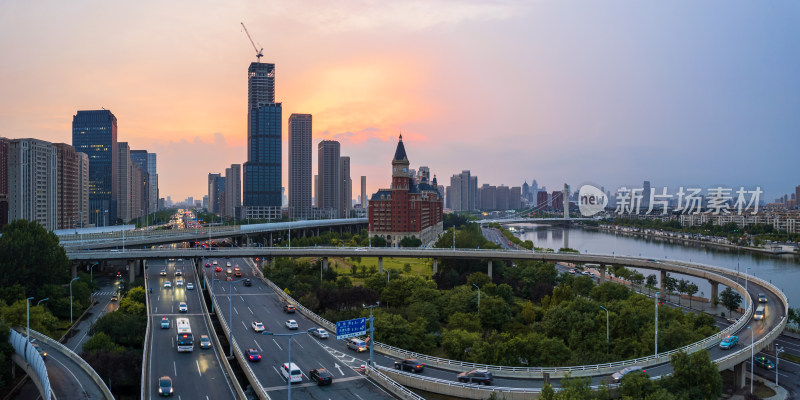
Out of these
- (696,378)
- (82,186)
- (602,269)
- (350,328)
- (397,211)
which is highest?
(82,186)

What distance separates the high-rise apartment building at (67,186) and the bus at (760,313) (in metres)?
130

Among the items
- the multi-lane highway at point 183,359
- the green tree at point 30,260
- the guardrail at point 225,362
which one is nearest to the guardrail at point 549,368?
the guardrail at point 225,362

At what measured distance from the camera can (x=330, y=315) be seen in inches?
1655

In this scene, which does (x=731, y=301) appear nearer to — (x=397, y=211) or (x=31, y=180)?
(x=397, y=211)

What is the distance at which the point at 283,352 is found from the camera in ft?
102

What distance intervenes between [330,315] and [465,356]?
13227 mm

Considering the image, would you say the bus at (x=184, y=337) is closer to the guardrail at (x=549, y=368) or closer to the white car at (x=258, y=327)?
the white car at (x=258, y=327)

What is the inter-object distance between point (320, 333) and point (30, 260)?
108 feet

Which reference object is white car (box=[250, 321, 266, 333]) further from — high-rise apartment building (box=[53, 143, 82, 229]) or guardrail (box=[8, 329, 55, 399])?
high-rise apartment building (box=[53, 143, 82, 229])

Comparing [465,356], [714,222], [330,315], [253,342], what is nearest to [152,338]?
[253,342]

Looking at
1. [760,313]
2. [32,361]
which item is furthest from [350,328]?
[760,313]

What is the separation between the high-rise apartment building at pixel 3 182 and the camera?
104562 millimetres

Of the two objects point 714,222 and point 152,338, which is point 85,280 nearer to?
point 152,338

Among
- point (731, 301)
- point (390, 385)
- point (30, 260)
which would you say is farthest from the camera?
point (30, 260)
